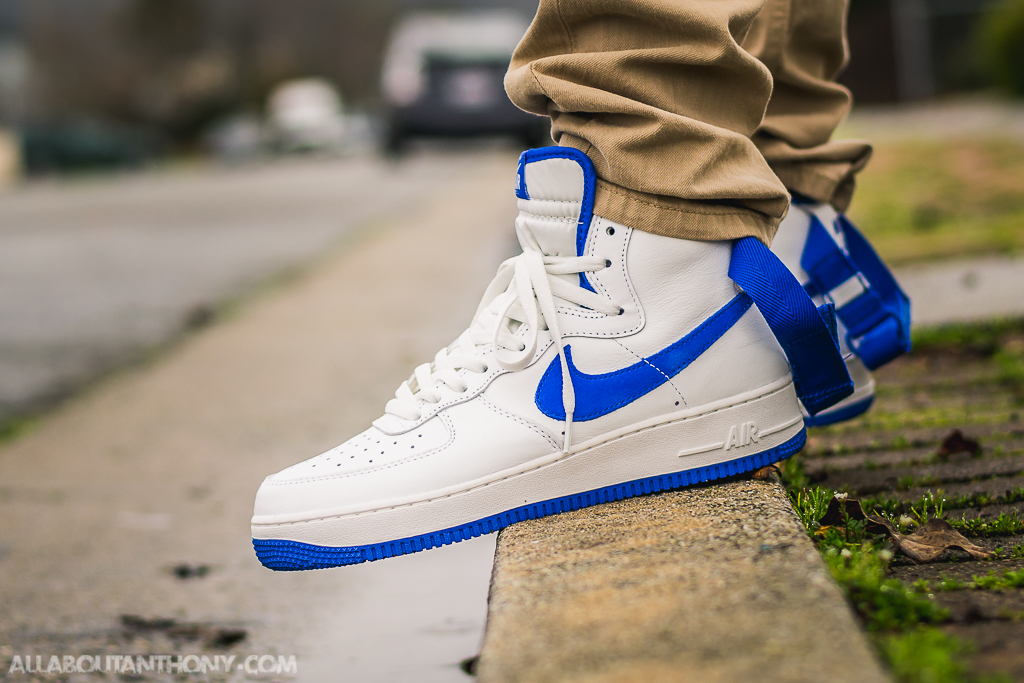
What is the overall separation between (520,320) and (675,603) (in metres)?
0.50

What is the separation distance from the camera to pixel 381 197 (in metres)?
9.63

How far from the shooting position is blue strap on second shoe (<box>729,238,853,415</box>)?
1.22m

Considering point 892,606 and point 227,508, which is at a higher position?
point 892,606

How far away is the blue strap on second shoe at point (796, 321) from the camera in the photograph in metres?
1.22

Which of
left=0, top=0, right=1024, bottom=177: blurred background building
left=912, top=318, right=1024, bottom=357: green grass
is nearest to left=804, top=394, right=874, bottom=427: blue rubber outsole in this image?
left=912, top=318, right=1024, bottom=357: green grass

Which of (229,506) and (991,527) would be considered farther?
(229,506)

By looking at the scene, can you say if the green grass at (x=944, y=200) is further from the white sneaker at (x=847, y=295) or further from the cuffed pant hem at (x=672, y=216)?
the cuffed pant hem at (x=672, y=216)

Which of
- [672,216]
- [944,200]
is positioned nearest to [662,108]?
[672,216]

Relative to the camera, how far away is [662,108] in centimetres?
126

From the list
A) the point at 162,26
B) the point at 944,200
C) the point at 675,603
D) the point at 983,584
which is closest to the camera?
the point at 675,603

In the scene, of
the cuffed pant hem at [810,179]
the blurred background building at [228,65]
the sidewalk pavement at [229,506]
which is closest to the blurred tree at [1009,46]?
the blurred background building at [228,65]

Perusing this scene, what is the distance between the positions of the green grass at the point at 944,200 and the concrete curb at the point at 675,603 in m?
2.46

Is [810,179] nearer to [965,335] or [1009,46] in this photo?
[965,335]

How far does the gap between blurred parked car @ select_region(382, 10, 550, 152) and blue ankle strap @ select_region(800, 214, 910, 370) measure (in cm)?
947
